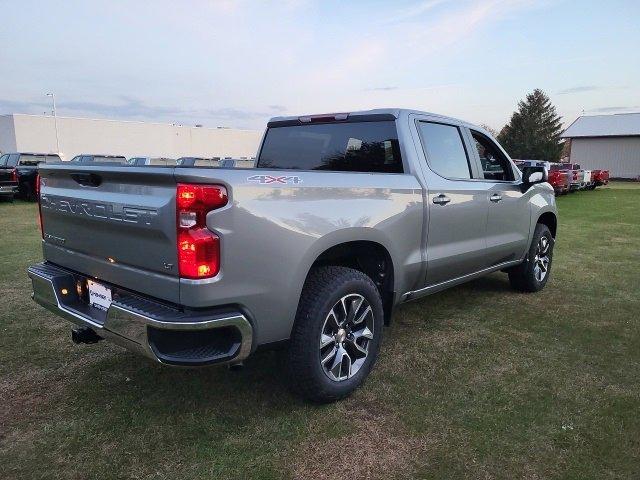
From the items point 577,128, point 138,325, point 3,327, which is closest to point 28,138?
point 3,327

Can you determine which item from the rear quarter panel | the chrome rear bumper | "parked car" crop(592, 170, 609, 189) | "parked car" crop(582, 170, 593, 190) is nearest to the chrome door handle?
the rear quarter panel

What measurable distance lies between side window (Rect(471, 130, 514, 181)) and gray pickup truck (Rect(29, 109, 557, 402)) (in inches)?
9.6

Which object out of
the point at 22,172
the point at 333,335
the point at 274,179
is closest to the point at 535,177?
the point at 333,335

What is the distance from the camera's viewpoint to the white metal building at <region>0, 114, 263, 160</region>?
33406mm

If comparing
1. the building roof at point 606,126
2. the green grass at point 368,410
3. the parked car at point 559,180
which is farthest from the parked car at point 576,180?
the building roof at point 606,126

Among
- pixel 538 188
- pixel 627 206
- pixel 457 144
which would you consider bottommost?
pixel 627 206

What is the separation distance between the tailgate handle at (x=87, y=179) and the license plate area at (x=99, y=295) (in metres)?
0.59

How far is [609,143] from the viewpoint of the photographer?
44500 mm

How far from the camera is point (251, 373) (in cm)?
357

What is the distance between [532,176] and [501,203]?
0.50m

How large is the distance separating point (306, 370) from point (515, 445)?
1.22 meters

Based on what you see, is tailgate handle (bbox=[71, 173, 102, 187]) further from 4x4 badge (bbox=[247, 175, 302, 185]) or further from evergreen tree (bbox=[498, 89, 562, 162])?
A: evergreen tree (bbox=[498, 89, 562, 162])

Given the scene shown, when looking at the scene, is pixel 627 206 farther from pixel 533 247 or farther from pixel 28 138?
pixel 28 138

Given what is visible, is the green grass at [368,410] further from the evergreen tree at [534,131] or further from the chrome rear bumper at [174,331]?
the evergreen tree at [534,131]
